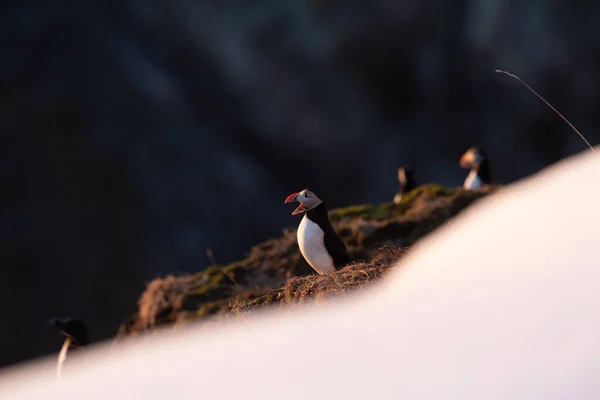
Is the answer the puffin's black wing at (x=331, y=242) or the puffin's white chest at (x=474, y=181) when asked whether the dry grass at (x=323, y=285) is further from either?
the puffin's white chest at (x=474, y=181)

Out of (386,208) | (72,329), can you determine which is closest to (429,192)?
(386,208)

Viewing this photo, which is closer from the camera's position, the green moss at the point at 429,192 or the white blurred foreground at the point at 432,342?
the white blurred foreground at the point at 432,342

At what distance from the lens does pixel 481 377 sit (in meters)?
0.71

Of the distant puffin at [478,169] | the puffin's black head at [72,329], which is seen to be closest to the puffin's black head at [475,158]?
the distant puffin at [478,169]

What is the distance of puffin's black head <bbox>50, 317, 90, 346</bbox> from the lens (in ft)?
28.1

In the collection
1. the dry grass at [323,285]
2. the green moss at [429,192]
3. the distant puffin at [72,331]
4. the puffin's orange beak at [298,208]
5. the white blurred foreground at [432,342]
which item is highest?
the green moss at [429,192]

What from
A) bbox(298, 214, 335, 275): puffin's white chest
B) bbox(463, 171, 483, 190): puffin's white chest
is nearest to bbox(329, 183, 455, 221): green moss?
bbox(463, 171, 483, 190): puffin's white chest

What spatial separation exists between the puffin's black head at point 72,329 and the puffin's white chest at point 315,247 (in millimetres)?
3980

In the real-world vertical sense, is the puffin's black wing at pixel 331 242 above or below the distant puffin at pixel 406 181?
below

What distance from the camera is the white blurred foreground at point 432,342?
71 centimetres

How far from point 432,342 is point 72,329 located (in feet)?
28.1

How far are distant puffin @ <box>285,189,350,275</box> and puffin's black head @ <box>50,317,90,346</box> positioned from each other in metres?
3.95

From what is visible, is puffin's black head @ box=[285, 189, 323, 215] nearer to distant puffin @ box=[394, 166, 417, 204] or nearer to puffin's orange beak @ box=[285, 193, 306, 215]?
puffin's orange beak @ box=[285, 193, 306, 215]

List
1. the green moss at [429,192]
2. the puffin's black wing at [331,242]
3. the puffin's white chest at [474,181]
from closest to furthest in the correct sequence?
the puffin's black wing at [331,242] < the green moss at [429,192] < the puffin's white chest at [474,181]
